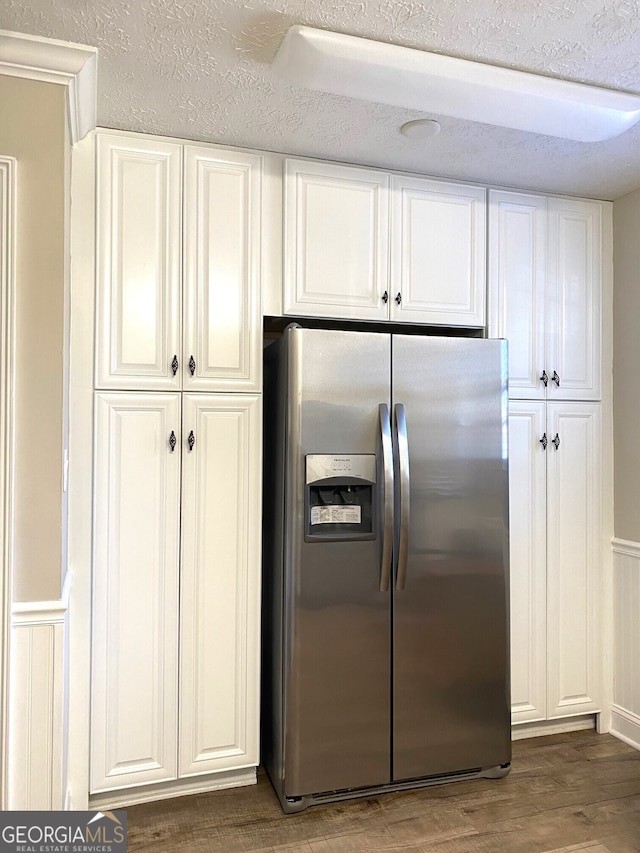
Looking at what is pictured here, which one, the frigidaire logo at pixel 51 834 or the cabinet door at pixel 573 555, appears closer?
the frigidaire logo at pixel 51 834

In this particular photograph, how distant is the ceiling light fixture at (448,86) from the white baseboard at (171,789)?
2.39 metres

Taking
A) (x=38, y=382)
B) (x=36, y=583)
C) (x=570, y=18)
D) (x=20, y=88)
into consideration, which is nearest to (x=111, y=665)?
(x=36, y=583)

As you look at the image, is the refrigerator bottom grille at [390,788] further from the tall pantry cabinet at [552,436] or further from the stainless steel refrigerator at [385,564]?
the tall pantry cabinet at [552,436]

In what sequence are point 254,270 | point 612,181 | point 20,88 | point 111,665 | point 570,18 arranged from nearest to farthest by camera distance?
1. point 570,18
2. point 20,88
3. point 111,665
4. point 254,270
5. point 612,181

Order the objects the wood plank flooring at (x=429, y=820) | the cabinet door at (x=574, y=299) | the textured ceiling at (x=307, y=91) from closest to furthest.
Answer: the textured ceiling at (x=307, y=91) < the wood plank flooring at (x=429, y=820) < the cabinet door at (x=574, y=299)

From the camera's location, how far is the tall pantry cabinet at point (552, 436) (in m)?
2.83

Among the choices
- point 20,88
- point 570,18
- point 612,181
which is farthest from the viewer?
point 612,181

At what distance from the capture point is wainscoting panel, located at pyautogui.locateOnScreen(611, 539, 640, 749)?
284 centimetres

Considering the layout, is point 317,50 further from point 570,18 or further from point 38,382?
point 38,382

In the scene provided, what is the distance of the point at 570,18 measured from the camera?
1667 millimetres

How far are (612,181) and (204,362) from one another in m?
1.89

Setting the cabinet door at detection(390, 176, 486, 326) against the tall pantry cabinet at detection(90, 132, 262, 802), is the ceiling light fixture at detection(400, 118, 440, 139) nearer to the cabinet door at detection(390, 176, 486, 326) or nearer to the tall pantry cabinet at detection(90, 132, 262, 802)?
the cabinet door at detection(390, 176, 486, 326)

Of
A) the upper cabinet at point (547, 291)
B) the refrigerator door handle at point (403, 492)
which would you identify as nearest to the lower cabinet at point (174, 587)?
the refrigerator door handle at point (403, 492)

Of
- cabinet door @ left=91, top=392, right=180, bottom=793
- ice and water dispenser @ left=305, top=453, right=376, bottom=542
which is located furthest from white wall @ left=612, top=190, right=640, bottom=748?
cabinet door @ left=91, top=392, right=180, bottom=793
